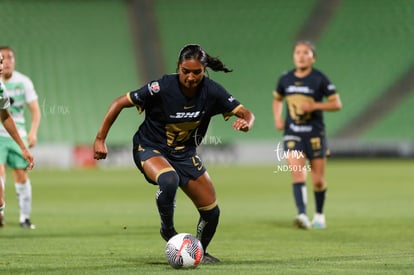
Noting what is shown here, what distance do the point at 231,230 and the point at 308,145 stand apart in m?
1.64

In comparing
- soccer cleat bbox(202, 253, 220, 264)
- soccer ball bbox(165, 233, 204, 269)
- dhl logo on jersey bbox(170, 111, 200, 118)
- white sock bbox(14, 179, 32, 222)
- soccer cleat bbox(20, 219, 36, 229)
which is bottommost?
soccer cleat bbox(20, 219, 36, 229)

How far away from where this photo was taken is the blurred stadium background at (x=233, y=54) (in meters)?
32.2

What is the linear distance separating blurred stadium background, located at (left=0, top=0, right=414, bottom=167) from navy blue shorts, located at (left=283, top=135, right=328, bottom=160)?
18.6 metres

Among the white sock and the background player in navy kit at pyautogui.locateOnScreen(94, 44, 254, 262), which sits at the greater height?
the background player in navy kit at pyautogui.locateOnScreen(94, 44, 254, 262)

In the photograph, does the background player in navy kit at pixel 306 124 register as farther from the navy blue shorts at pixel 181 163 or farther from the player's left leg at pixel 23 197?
the navy blue shorts at pixel 181 163

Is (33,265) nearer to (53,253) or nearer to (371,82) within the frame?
(53,253)

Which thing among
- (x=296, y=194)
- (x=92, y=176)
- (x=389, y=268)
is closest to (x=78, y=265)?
(x=389, y=268)

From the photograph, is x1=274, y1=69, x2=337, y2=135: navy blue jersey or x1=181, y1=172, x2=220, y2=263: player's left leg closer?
x1=181, y1=172, x2=220, y2=263: player's left leg

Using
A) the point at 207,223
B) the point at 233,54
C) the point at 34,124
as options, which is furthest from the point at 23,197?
the point at 233,54

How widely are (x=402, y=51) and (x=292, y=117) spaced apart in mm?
22855

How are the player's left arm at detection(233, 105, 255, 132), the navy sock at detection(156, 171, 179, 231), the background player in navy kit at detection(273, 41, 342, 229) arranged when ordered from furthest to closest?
the background player in navy kit at detection(273, 41, 342, 229)
the navy sock at detection(156, 171, 179, 231)
the player's left arm at detection(233, 105, 255, 132)

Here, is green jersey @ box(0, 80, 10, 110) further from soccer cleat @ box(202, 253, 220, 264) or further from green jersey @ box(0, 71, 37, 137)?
green jersey @ box(0, 71, 37, 137)

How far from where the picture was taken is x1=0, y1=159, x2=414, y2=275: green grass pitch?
767cm

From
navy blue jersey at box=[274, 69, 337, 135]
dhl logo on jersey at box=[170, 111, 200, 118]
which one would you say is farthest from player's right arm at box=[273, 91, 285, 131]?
dhl logo on jersey at box=[170, 111, 200, 118]
